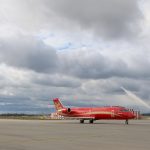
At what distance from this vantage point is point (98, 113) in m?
65.6

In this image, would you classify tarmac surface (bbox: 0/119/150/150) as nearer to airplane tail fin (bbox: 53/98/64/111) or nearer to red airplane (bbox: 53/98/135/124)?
red airplane (bbox: 53/98/135/124)

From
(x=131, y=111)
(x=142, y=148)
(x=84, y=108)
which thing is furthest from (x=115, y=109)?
(x=142, y=148)

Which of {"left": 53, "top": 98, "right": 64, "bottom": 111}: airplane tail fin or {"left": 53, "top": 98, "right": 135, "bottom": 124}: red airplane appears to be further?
{"left": 53, "top": 98, "right": 64, "bottom": 111}: airplane tail fin

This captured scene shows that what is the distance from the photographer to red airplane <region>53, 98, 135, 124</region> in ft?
203

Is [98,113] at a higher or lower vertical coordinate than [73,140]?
higher

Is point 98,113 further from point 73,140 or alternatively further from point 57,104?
point 73,140

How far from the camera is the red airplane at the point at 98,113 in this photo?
203ft

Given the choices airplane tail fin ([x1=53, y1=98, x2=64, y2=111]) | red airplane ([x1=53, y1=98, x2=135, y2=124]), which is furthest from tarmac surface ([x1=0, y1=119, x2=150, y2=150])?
airplane tail fin ([x1=53, y1=98, x2=64, y2=111])

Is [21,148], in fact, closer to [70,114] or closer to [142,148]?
[142,148]

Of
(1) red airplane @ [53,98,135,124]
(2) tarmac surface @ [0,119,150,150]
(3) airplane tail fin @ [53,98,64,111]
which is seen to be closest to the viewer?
(2) tarmac surface @ [0,119,150,150]

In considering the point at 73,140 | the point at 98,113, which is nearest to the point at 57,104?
the point at 98,113

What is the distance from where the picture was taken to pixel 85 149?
790 inches

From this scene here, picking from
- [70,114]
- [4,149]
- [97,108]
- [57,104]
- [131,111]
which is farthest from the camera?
[57,104]

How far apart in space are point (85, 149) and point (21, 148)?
3631mm
